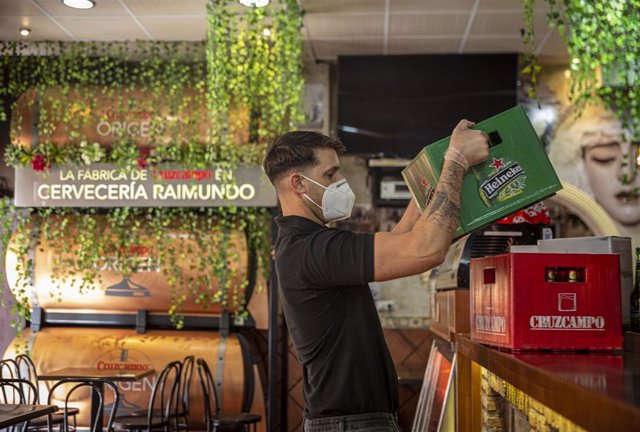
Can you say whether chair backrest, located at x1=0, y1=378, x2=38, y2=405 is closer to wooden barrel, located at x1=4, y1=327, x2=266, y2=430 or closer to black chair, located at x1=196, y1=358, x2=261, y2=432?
wooden barrel, located at x1=4, y1=327, x2=266, y2=430

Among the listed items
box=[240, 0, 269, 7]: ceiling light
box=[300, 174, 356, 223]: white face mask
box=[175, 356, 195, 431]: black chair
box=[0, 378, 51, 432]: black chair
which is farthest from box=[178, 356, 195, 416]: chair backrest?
box=[300, 174, 356, 223]: white face mask

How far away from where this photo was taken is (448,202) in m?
2.07

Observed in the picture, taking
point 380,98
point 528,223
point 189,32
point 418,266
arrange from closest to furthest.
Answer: point 418,266 < point 528,223 < point 189,32 < point 380,98

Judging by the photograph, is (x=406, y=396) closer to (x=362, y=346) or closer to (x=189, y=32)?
(x=189, y=32)

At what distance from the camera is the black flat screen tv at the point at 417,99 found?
6645 millimetres

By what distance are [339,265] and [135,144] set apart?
480cm

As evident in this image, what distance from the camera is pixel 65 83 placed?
665 centimetres

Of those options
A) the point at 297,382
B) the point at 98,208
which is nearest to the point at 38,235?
the point at 98,208

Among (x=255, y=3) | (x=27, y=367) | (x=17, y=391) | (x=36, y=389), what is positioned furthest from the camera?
(x=27, y=367)

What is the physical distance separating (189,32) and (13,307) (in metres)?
2.97

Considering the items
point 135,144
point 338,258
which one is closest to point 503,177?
point 338,258

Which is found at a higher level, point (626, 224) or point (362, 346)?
point (626, 224)

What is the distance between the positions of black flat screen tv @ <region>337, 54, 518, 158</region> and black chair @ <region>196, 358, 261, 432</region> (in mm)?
2294

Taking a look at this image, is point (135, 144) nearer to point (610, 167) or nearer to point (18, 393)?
point (18, 393)
